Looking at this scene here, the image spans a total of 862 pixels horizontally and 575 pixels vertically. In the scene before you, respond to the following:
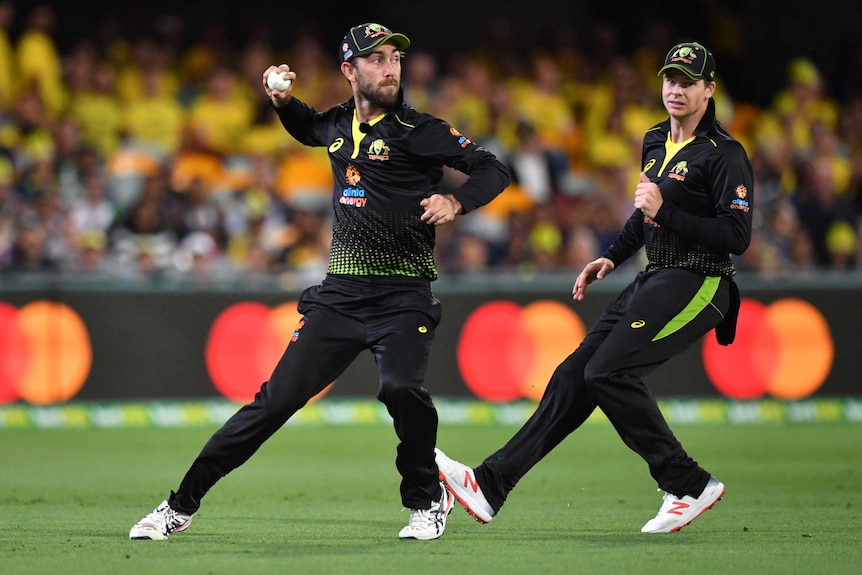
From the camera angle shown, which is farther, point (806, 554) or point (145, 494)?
point (145, 494)

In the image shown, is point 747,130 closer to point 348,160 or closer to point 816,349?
point 816,349

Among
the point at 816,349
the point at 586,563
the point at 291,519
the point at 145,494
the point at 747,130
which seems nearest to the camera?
the point at 586,563

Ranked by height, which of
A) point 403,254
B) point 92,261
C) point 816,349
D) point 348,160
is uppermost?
point 348,160

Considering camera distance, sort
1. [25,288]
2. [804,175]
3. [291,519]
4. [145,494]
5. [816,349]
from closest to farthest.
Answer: [291,519] → [145,494] → [25,288] → [816,349] → [804,175]

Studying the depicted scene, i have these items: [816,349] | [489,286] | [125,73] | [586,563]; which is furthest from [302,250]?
[586,563]

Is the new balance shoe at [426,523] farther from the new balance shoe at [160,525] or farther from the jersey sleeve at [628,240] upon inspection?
the jersey sleeve at [628,240]

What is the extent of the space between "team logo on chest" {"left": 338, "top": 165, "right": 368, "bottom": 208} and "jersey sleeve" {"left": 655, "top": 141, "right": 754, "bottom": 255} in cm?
146

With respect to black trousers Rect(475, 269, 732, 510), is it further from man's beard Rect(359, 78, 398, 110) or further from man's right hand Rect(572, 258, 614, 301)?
man's beard Rect(359, 78, 398, 110)

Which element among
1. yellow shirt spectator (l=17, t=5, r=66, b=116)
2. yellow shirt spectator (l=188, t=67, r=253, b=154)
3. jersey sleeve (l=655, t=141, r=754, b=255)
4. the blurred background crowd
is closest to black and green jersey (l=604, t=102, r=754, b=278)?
jersey sleeve (l=655, t=141, r=754, b=255)

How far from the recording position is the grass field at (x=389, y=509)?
625 centimetres

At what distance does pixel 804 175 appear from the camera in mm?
16562

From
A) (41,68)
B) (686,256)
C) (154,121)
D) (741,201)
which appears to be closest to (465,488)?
(686,256)

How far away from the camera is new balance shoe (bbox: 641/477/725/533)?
720cm

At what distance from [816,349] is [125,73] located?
835 centimetres
